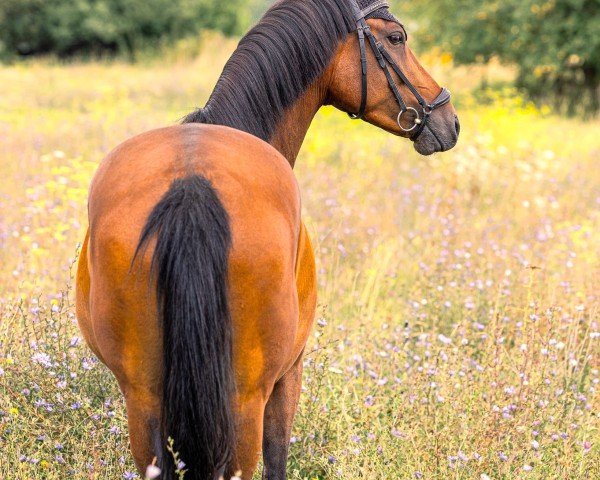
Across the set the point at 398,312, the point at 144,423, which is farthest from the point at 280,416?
the point at 398,312

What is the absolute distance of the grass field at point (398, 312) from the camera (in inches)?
124

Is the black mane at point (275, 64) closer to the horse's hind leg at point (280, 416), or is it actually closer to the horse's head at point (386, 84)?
the horse's head at point (386, 84)

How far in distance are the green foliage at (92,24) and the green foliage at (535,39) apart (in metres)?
14.0

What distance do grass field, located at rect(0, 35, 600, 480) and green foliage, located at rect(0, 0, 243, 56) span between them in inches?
744

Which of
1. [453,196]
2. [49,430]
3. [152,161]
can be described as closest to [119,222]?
[152,161]

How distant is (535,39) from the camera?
1680cm

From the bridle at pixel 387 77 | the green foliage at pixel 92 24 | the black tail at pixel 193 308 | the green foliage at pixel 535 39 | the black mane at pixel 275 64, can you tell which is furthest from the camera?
the green foliage at pixel 92 24

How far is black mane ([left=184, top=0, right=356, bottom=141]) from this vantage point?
2947 mm

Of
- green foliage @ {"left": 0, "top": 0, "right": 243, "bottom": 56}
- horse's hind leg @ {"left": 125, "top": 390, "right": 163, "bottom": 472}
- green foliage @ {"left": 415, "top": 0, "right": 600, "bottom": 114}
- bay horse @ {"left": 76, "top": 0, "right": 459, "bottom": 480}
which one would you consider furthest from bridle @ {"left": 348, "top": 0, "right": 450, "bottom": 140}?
green foliage @ {"left": 0, "top": 0, "right": 243, "bottom": 56}

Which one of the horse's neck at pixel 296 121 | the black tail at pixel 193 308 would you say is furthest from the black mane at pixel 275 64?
the black tail at pixel 193 308

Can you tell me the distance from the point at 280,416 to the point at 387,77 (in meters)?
1.54

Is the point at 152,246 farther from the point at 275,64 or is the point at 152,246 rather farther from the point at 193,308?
the point at 275,64

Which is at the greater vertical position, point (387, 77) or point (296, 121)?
point (387, 77)

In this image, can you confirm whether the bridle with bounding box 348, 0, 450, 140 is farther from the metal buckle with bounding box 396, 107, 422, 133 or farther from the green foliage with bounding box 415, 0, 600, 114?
the green foliage with bounding box 415, 0, 600, 114
